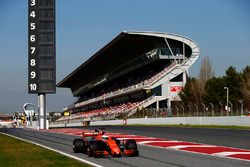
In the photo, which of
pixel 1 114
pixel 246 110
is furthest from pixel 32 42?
pixel 1 114

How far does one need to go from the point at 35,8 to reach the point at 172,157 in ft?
96.4

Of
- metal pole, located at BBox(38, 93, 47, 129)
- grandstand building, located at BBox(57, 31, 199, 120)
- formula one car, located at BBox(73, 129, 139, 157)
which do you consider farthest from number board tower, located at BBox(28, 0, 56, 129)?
formula one car, located at BBox(73, 129, 139, 157)

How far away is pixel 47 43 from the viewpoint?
38.2 m

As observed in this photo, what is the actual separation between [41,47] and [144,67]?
114ft

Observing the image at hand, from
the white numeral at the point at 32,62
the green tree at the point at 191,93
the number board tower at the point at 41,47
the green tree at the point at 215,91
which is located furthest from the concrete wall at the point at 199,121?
the white numeral at the point at 32,62

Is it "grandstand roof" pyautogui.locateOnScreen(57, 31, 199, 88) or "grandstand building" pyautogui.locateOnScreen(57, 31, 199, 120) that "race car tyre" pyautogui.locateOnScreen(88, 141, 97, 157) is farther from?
"grandstand roof" pyautogui.locateOnScreen(57, 31, 199, 88)

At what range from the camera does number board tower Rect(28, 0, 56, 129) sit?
125 feet

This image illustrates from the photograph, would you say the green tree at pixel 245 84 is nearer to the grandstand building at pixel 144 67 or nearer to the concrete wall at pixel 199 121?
the grandstand building at pixel 144 67

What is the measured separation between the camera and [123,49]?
70438 mm

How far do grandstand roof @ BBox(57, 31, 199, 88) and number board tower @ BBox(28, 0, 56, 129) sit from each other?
71.8 ft

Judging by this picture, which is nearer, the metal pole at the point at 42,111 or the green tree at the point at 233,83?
the metal pole at the point at 42,111

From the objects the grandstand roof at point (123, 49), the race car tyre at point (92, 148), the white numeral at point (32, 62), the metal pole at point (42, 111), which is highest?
the grandstand roof at point (123, 49)

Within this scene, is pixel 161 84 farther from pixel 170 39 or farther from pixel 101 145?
pixel 101 145

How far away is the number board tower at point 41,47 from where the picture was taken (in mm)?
38094
